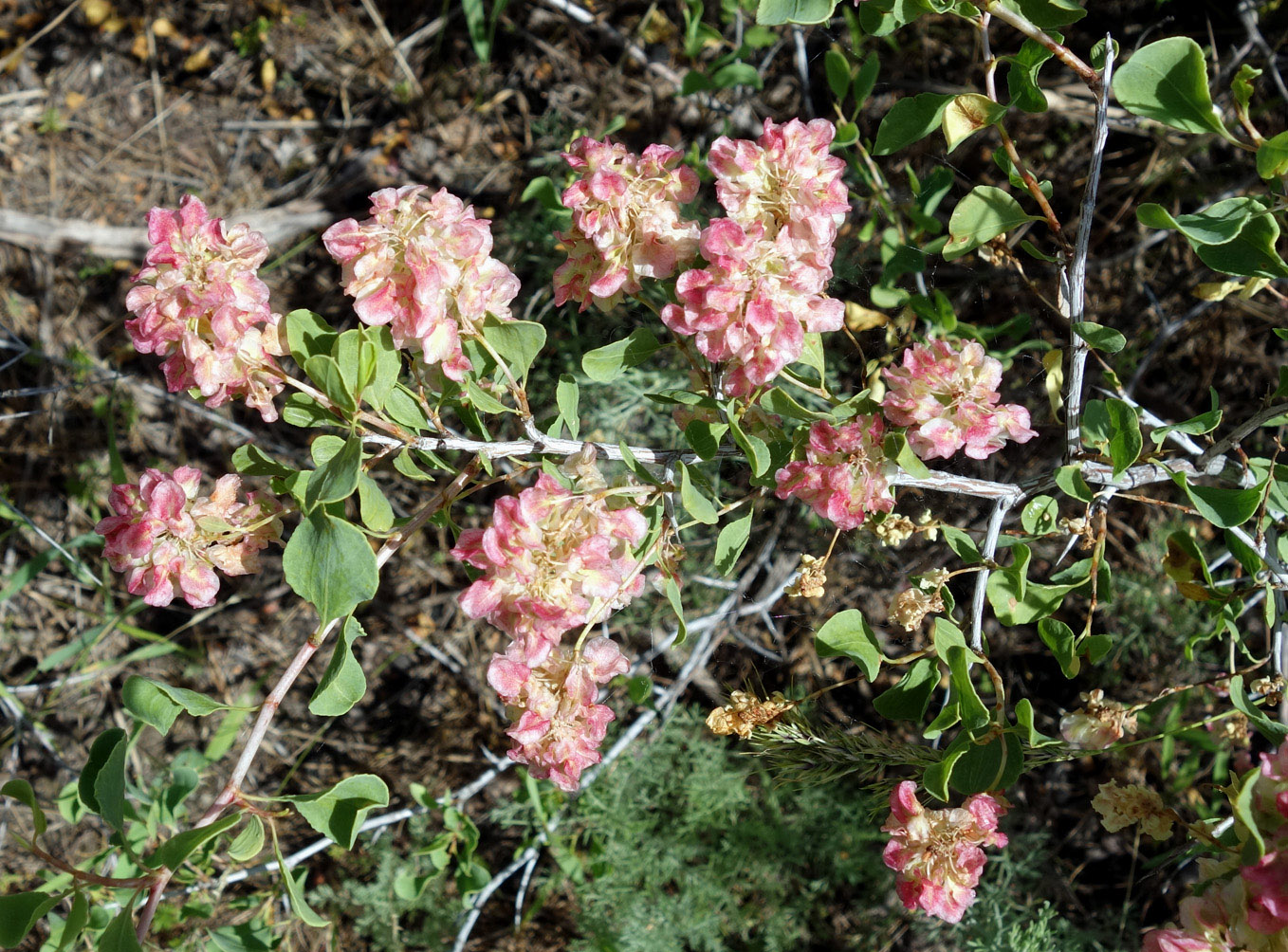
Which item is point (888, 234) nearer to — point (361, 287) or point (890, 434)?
point (890, 434)

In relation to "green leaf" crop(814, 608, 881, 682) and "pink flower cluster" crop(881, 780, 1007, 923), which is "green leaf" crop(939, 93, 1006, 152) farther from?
"pink flower cluster" crop(881, 780, 1007, 923)

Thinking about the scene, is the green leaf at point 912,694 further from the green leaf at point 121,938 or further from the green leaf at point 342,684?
the green leaf at point 121,938

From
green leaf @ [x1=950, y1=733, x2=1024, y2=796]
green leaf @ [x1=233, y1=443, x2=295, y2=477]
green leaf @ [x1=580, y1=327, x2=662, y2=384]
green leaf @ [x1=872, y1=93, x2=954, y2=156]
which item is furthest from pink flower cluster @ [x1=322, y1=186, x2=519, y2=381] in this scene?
green leaf @ [x1=950, y1=733, x2=1024, y2=796]

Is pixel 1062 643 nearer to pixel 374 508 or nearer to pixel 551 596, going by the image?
pixel 551 596

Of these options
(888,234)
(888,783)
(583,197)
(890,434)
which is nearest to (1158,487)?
(888,234)

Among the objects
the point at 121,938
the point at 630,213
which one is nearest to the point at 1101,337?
the point at 630,213

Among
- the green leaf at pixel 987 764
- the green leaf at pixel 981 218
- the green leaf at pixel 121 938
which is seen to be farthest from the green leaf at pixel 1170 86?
the green leaf at pixel 121 938
